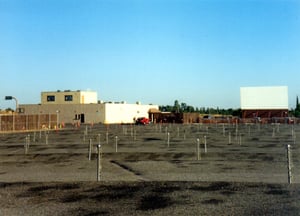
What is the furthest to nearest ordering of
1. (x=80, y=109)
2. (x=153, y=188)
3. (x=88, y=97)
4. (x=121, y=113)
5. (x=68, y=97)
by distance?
1. (x=88, y=97)
2. (x=68, y=97)
3. (x=121, y=113)
4. (x=80, y=109)
5. (x=153, y=188)

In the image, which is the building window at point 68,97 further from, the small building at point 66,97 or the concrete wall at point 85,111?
the concrete wall at point 85,111

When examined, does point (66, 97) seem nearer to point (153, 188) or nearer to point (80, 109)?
point (80, 109)

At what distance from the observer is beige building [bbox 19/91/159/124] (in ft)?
311

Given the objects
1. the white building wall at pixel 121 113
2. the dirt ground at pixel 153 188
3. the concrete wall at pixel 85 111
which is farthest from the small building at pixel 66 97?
the dirt ground at pixel 153 188

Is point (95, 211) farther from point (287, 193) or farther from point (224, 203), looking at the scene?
point (287, 193)

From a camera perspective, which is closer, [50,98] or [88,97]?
[50,98]

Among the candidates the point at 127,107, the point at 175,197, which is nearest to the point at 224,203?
the point at 175,197

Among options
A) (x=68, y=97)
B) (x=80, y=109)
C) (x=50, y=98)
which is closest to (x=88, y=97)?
(x=68, y=97)

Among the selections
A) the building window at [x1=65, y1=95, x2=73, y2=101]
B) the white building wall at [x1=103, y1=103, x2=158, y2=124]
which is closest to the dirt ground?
the white building wall at [x1=103, y1=103, x2=158, y2=124]

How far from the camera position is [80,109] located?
96.2 meters

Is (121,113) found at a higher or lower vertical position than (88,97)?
lower

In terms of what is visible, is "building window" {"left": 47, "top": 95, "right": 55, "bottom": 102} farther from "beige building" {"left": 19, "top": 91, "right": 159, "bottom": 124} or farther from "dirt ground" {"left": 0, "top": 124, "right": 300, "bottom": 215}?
"dirt ground" {"left": 0, "top": 124, "right": 300, "bottom": 215}

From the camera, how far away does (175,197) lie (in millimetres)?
9680

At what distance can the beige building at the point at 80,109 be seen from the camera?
94.9m
